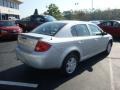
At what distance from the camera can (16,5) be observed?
6794 cm

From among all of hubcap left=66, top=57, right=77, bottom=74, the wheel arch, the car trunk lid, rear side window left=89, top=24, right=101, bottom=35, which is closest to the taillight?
the car trunk lid

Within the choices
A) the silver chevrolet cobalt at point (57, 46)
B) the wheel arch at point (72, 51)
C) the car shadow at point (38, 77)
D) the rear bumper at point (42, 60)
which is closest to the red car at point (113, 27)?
the silver chevrolet cobalt at point (57, 46)

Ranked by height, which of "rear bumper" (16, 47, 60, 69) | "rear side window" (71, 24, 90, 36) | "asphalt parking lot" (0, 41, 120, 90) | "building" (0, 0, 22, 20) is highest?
"building" (0, 0, 22, 20)

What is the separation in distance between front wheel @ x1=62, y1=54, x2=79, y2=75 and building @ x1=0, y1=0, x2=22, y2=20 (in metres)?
47.3

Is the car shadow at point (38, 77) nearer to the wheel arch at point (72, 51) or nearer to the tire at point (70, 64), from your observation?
the tire at point (70, 64)

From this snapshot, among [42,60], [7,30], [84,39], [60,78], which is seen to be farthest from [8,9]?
[42,60]

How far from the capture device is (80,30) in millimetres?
7301

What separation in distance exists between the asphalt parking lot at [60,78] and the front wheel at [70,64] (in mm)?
181

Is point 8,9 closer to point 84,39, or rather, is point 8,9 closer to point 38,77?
point 84,39

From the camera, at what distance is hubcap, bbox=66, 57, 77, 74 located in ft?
21.7

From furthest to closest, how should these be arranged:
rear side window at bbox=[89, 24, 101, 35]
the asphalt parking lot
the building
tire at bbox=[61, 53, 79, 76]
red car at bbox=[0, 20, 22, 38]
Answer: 1. the building
2. red car at bbox=[0, 20, 22, 38]
3. rear side window at bbox=[89, 24, 101, 35]
4. tire at bbox=[61, 53, 79, 76]
5. the asphalt parking lot

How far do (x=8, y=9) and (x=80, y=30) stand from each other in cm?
5369

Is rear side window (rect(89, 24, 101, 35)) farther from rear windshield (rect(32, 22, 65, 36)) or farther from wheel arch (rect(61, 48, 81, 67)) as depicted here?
rear windshield (rect(32, 22, 65, 36))

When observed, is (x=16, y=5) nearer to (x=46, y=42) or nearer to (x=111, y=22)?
(x=111, y=22)
